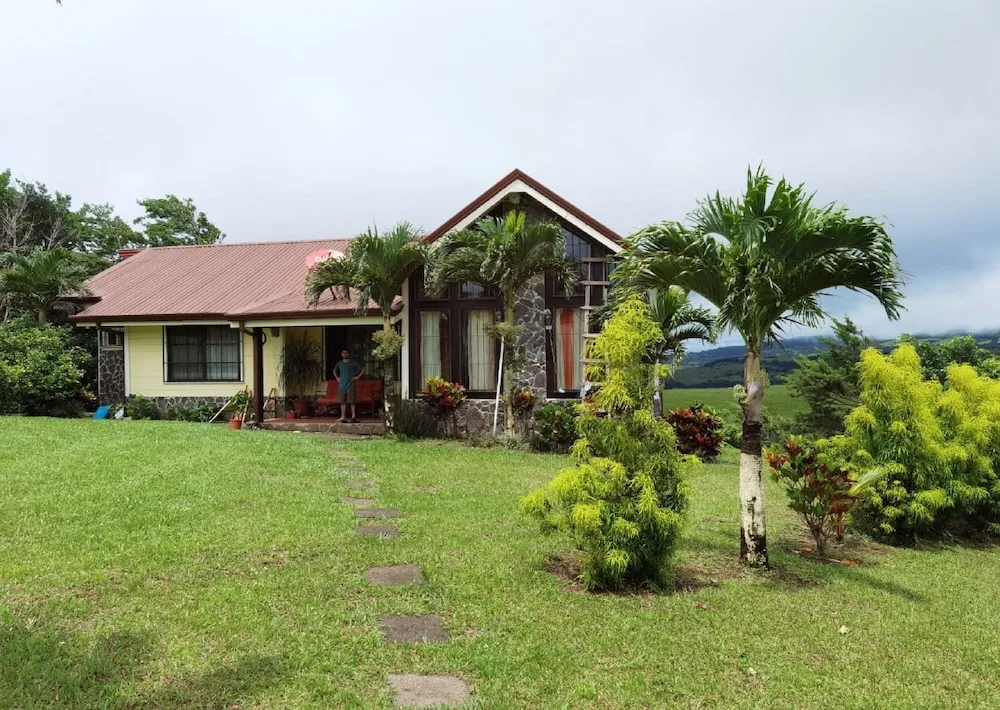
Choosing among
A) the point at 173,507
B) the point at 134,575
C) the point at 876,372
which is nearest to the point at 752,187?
the point at 876,372

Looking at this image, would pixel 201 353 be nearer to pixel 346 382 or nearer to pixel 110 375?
pixel 110 375

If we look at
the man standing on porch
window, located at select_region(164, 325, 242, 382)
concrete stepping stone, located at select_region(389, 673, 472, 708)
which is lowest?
concrete stepping stone, located at select_region(389, 673, 472, 708)

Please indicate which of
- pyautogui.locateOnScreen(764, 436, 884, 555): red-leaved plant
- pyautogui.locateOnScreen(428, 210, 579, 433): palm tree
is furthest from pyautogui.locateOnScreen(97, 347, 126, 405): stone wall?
pyautogui.locateOnScreen(764, 436, 884, 555): red-leaved plant

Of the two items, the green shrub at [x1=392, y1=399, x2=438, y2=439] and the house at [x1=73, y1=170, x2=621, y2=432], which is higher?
the house at [x1=73, y1=170, x2=621, y2=432]

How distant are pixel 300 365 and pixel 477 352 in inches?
224

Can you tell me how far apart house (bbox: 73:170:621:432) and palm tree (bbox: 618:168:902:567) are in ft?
17.1

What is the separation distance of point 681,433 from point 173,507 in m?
10.2

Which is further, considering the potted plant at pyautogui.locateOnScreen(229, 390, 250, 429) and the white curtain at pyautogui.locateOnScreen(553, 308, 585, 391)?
the potted plant at pyautogui.locateOnScreen(229, 390, 250, 429)

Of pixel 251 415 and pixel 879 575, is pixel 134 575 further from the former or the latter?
pixel 251 415

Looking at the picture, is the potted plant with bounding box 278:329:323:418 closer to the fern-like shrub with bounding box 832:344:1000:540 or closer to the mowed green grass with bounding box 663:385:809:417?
the mowed green grass with bounding box 663:385:809:417

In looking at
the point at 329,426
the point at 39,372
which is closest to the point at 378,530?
the point at 329,426

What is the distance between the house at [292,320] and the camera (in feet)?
48.2

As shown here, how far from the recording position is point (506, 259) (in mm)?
13078

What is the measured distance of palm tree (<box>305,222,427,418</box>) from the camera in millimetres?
13617
